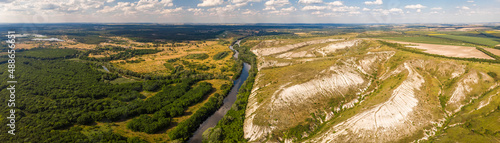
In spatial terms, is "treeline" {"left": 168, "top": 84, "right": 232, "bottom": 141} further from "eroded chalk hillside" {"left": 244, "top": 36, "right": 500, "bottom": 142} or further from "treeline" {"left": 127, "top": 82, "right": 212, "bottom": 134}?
"eroded chalk hillside" {"left": 244, "top": 36, "right": 500, "bottom": 142}

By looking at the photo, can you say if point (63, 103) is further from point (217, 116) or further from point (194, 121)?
point (217, 116)

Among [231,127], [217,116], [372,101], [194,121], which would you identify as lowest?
[217,116]

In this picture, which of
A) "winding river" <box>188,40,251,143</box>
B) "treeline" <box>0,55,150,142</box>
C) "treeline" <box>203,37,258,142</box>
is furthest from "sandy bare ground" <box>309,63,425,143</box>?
"treeline" <box>0,55,150,142</box>

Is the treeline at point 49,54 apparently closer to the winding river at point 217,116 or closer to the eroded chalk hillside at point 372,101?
the winding river at point 217,116

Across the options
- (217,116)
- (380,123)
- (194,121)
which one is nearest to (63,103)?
(194,121)

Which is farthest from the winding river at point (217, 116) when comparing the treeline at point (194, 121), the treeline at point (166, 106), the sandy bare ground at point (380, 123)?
the sandy bare ground at point (380, 123)
